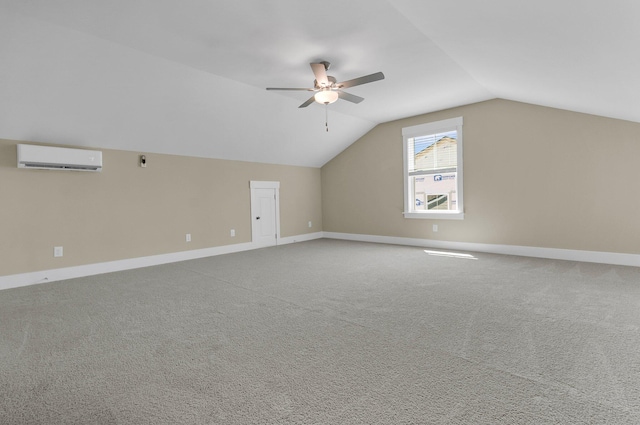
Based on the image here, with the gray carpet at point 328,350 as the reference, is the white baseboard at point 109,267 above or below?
above

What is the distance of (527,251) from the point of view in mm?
5359

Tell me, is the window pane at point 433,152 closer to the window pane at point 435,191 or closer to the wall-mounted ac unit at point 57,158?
the window pane at point 435,191

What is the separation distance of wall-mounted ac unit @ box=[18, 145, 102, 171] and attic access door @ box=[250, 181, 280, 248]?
2946 millimetres

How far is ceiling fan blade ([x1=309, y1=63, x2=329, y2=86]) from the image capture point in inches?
137

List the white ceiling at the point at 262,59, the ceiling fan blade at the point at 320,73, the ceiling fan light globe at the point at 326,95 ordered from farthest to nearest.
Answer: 1. the ceiling fan light globe at the point at 326,95
2. the ceiling fan blade at the point at 320,73
3. the white ceiling at the point at 262,59

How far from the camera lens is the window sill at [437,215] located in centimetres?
612

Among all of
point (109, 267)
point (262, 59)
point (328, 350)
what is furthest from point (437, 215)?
point (109, 267)

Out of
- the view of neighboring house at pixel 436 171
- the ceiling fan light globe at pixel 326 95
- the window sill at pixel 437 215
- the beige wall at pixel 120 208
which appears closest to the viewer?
the ceiling fan light globe at pixel 326 95

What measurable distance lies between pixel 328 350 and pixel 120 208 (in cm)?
441

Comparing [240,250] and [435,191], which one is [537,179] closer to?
[435,191]

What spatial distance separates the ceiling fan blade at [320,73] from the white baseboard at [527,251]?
164 inches

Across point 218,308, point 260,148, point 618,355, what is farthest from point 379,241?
point 618,355

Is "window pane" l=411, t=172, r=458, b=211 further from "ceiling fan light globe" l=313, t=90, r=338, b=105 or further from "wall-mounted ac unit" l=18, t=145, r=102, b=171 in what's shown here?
"wall-mounted ac unit" l=18, t=145, r=102, b=171

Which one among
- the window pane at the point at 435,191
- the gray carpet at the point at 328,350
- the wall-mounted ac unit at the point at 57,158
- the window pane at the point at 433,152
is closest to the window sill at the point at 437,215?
the window pane at the point at 435,191
